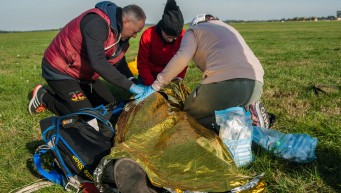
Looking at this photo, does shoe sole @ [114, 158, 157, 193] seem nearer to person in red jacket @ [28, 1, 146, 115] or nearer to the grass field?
the grass field

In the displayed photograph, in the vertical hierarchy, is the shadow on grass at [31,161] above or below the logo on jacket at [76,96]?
below

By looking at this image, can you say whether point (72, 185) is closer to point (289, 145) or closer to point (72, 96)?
point (289, 145)

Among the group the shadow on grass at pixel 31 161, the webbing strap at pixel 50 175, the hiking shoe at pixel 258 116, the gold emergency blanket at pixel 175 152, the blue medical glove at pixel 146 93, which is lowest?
Result: the shadow on grass at pixel 31 161

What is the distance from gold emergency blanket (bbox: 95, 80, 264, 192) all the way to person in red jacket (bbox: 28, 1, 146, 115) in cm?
80

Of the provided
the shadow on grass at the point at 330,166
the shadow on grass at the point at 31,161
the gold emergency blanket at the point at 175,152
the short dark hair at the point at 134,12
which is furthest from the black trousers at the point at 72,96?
the shadow on grass at the point at 330,166

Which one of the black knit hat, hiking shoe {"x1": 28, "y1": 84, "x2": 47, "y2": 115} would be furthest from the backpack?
hiking shoe {"x1": 28, "y1": 84, "x2": 47, "y2": 115}

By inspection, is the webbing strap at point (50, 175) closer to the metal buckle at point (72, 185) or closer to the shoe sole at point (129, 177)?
the metal buckle at point (72, 185)

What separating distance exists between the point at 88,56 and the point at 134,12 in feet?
2.43

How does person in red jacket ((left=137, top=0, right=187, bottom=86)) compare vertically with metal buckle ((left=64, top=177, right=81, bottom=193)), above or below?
above

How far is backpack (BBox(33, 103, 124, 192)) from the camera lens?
9.89ft

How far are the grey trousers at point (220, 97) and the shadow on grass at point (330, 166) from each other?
0.85 meters

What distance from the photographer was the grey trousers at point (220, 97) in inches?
145

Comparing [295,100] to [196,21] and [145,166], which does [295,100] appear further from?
[145,166]

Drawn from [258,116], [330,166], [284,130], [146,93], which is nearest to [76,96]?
A: [146,93]
